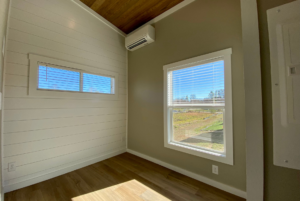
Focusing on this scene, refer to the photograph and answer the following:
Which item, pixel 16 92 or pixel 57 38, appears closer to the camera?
pixel 16 92

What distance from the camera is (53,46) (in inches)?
83.9

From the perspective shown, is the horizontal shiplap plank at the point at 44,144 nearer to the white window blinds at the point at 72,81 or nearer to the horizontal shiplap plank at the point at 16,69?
the white window blinds at the point at 72,81

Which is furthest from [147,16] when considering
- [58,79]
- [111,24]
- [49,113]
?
[49,113]

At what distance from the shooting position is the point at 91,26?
2.65m

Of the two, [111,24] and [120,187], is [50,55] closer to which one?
[111,24]

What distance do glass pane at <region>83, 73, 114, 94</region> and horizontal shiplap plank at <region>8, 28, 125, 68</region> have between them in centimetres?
38

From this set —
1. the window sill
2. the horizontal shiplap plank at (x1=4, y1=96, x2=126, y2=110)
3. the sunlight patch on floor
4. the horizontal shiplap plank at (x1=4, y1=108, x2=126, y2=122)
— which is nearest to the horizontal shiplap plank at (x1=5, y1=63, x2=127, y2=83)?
the horizontal shiplap plank at (x1=4, y1=96, x2=126, y2=110)

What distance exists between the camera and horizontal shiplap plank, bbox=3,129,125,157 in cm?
176

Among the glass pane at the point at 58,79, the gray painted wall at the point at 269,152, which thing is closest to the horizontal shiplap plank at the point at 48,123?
the glass pane at the point at 58,79

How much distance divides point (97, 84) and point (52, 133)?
4.09 feet

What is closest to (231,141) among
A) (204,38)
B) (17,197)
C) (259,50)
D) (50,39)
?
(259,50)

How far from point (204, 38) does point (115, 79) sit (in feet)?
6.95


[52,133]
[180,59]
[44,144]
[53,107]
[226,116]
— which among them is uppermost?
[180,59]

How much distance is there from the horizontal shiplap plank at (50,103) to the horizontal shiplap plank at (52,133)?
405 mm
